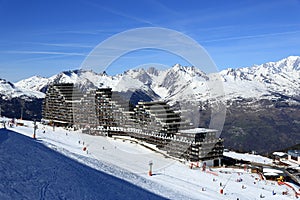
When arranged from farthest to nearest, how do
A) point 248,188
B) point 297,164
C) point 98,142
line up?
point 297,164
point 98,142
point 248,188

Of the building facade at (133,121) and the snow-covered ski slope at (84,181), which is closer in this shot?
the snow-covered ski slope at (84,181)

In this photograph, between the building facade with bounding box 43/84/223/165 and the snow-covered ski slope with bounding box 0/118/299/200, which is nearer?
the snow-covered ski slope with bounding box 0/118/299/200

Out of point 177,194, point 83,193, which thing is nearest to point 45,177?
point 83,193

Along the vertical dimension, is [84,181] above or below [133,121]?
below

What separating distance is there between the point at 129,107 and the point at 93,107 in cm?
927

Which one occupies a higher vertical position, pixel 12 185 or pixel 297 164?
pixel 12 185

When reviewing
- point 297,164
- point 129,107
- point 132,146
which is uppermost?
point 129,107

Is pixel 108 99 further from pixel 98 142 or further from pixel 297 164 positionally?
pixel 297 164

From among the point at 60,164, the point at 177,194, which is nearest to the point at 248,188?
the point at 177,194

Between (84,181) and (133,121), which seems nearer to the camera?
(84,181)

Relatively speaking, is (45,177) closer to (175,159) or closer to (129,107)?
(175,159)

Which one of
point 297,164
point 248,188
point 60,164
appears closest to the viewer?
point 60,164

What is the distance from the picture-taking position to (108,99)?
7894 cm

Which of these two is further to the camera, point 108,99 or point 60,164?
point 108,99
